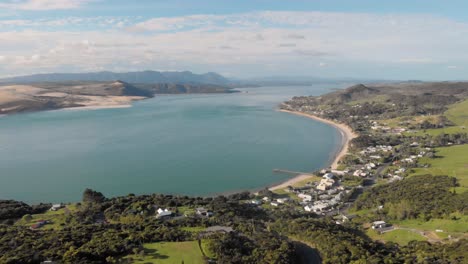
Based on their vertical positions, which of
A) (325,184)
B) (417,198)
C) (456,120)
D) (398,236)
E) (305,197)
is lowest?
(305,197)

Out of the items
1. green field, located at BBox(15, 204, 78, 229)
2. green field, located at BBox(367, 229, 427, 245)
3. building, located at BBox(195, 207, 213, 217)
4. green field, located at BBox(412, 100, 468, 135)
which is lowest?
green field, located at BBox(367, 229, 427, 245)

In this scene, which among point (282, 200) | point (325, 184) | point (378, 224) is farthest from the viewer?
point (325, 184)

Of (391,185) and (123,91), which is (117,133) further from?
(123,91)

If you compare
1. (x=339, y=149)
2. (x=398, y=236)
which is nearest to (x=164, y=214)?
(x=398, y=236)

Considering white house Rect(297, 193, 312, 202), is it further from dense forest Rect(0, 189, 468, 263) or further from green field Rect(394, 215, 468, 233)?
green field Rect(394, 215, 468, 233)

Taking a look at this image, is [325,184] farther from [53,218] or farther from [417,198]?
[53,218]

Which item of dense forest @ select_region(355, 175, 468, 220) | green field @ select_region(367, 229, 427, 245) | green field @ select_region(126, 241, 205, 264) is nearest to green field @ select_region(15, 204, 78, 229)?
green field @ select_region(126, 241, 205, 264)
